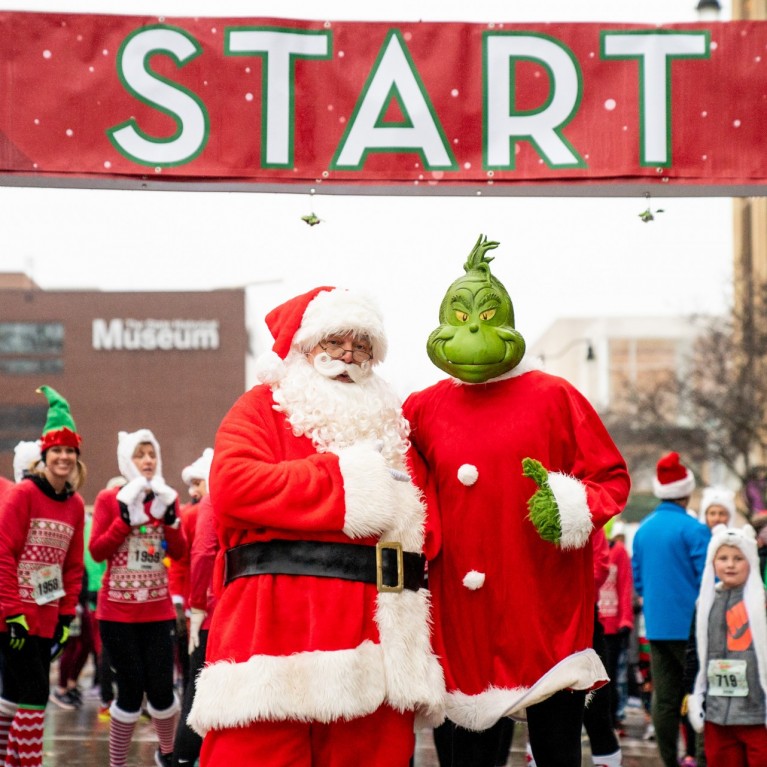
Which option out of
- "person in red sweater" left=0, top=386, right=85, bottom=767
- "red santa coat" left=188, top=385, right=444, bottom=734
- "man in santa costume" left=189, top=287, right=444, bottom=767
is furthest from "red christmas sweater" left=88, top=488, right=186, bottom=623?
"red santa coat" left=188, top=385, right=444, bottom=734

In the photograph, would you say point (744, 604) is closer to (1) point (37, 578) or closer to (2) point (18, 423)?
(1) point (37, 578)

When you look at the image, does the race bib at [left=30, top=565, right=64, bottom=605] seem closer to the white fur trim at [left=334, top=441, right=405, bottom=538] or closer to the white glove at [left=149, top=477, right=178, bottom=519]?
the white glove at [left=149, top=477, right=178, bottom=519]

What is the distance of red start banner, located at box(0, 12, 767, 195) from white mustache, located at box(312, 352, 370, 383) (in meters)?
0.95

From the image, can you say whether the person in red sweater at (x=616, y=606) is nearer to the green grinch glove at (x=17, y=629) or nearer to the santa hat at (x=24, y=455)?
the santa hat at (x=24, y=455)

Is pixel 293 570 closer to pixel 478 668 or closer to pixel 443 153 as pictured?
pixel 478 668

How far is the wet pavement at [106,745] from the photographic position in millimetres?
8578

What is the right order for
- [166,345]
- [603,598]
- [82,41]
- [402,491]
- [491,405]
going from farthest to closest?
[166,345] < [603,598] < [82,41] < [491,405] < [402,491]

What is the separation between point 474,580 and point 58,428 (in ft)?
11.4

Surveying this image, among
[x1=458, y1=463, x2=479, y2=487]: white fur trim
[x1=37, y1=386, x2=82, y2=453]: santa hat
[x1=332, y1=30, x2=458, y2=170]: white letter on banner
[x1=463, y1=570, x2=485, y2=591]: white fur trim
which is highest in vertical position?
[x1=332, y1=30, x2=458, y2=170]: white letter on banner

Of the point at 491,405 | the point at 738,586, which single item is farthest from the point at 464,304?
the point at 738,586

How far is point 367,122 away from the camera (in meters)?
5.25

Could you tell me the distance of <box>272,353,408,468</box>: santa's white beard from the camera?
454 cm

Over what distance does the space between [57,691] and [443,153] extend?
28.8 feet

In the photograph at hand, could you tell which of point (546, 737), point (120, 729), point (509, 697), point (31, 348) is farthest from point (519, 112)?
point (31, 348)
